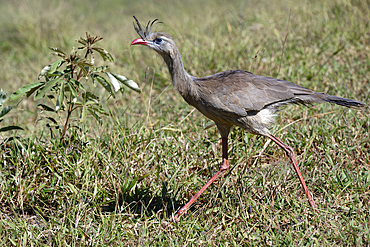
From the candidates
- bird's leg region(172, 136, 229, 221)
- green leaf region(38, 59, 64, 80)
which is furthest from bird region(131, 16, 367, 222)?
green leaf region(38, 59, 64, 80)

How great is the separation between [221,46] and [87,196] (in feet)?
10.3

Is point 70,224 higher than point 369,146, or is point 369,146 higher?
Answer: point 70,224

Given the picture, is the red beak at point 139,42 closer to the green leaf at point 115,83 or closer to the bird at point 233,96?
the bird at point 233,96

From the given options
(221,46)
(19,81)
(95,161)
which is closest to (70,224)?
(95,161)

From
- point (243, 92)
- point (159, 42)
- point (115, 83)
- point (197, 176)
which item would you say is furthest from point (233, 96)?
point (115, 83)

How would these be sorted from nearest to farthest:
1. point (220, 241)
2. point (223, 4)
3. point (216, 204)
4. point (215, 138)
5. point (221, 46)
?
1. point (220, 241)
2. point (216, 204)
3. point (215, 138)
4. point (221, 46)
5. point (223, 4)

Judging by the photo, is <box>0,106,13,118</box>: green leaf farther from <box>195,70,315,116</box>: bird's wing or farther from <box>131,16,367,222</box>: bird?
<box>195,70,315,116</box>: bird's wing

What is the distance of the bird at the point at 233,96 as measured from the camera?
276 centimetres

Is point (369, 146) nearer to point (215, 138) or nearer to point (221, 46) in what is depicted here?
point (215, 138)

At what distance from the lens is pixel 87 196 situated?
291 cm

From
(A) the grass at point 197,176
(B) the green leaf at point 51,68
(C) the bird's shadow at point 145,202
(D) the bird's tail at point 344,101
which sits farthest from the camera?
(C) the bird's shadow at point 145,202

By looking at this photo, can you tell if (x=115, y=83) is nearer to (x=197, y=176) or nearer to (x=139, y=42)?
(x=139, y=42)

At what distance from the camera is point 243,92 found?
282 cm

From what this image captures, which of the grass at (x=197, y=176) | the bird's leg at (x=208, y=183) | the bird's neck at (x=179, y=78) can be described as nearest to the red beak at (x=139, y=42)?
the bird's neck at (x=179, y=78)
